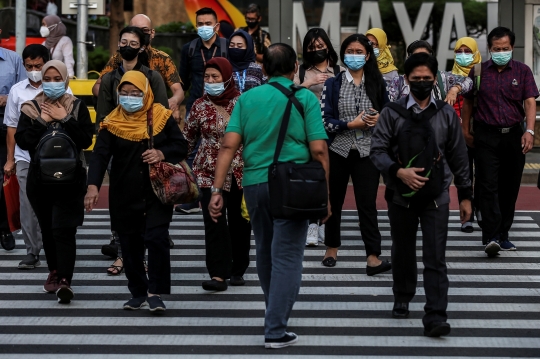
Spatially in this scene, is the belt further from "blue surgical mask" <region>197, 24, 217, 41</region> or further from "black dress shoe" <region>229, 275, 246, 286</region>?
"blue surgical mask" <region>197, 24, 217, 41</region>

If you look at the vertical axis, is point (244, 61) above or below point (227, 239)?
above

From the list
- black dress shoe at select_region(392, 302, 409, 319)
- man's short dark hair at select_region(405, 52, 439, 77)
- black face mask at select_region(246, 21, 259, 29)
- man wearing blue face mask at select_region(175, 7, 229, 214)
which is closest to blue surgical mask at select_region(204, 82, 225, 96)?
man's short dark hair at select_region(405, 52, 439, 77)

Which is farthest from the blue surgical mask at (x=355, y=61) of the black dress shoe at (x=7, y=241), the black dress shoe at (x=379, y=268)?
the black dress shoe at (x=7, y=241)

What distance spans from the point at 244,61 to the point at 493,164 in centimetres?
251

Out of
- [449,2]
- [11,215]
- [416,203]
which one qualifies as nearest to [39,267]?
[11,215]

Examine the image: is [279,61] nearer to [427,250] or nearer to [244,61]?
[427,250]

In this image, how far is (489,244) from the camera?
10031 millimetres

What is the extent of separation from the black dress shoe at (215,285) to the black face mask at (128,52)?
6.27 ft

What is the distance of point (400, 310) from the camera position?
7.85 metres

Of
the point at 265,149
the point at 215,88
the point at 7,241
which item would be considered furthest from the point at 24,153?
the point at 265,149

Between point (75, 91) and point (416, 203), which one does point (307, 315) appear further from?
point (75, 91)

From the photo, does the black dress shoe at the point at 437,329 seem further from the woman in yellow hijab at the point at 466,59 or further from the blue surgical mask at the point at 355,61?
the woman in yellow hijab at the point at 466,59

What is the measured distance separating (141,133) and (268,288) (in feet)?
4.88

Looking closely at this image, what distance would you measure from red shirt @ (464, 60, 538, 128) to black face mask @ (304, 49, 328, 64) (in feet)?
4.39
